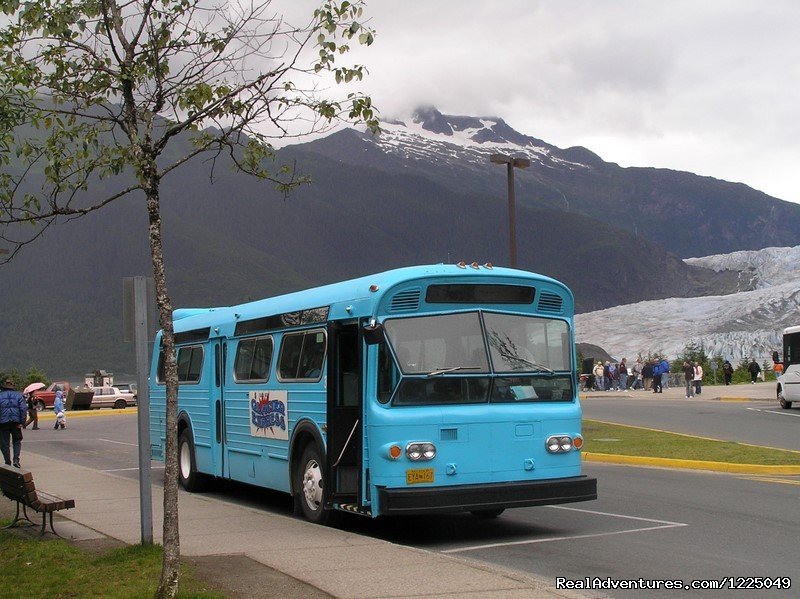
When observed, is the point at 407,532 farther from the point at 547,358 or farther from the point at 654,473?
the point at 654,473

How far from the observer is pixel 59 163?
8.59 meters

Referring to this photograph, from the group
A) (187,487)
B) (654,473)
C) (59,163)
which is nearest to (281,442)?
(187,487)

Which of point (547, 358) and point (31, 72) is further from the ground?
point (31, 72)

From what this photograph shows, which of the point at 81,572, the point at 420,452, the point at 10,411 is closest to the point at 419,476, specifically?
the point at 420,452

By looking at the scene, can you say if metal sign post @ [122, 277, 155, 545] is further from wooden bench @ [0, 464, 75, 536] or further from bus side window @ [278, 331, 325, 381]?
bus side window @ [278, 331, 325, 381]

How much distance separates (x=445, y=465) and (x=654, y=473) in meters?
8.29

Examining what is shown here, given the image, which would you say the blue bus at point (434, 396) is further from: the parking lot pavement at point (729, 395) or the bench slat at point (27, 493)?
the parking lot pavement at point (729, 395)

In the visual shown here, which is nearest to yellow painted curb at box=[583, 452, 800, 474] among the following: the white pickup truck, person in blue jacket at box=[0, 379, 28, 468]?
person in blue jacket at box=[0, 379, 28, 468]

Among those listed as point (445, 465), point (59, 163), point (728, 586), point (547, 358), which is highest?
point (59, 163)

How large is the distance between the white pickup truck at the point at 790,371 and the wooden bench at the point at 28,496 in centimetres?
2833

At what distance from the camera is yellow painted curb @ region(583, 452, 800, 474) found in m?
17.9

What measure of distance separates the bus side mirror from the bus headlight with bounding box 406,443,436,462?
1.10m

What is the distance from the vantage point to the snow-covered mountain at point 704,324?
86.5 metres

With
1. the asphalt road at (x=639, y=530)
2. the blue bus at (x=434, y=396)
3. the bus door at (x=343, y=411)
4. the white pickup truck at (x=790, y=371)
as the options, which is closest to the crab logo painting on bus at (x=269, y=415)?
the blue bus at (x=434, y=396)
